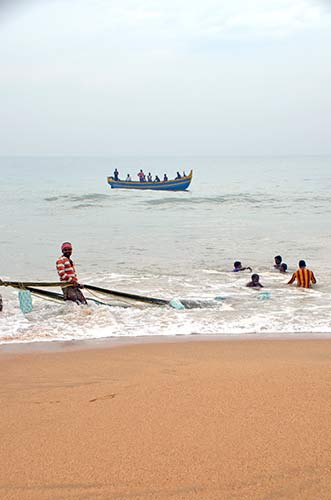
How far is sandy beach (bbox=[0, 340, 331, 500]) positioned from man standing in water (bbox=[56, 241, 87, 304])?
116 inches

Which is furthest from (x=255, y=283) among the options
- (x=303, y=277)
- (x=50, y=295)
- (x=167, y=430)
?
(x=167, y=430)

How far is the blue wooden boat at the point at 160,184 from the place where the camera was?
46.9 metres

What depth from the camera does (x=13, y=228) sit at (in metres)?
24.3

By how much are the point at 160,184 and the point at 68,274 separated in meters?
39.9

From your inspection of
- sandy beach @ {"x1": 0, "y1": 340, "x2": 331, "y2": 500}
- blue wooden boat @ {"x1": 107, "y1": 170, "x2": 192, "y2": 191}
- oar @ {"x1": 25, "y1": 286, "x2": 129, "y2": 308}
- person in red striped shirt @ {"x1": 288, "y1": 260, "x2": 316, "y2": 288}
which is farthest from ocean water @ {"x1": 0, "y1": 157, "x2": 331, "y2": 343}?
blue wooden boat @ {"x1": 107, "y1": 170, "x2": 192, "y2": 191}

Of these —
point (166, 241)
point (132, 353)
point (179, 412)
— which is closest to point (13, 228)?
point (166, 241)

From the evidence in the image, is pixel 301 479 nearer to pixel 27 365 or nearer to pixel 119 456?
pixel 119 456

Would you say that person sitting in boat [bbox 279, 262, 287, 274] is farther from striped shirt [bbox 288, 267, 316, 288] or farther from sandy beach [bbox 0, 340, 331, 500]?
sandy beach [bbox 0, 340, 331, 500]

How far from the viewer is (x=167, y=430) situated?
3.61 metres

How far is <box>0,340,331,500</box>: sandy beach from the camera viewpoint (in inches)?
117

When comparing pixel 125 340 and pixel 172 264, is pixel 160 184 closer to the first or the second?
pixel 172 264

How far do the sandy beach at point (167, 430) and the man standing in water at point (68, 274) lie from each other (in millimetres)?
2946

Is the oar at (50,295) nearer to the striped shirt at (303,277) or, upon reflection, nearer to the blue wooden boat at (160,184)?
the striped shirt at (303,277)

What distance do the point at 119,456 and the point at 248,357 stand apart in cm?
278
